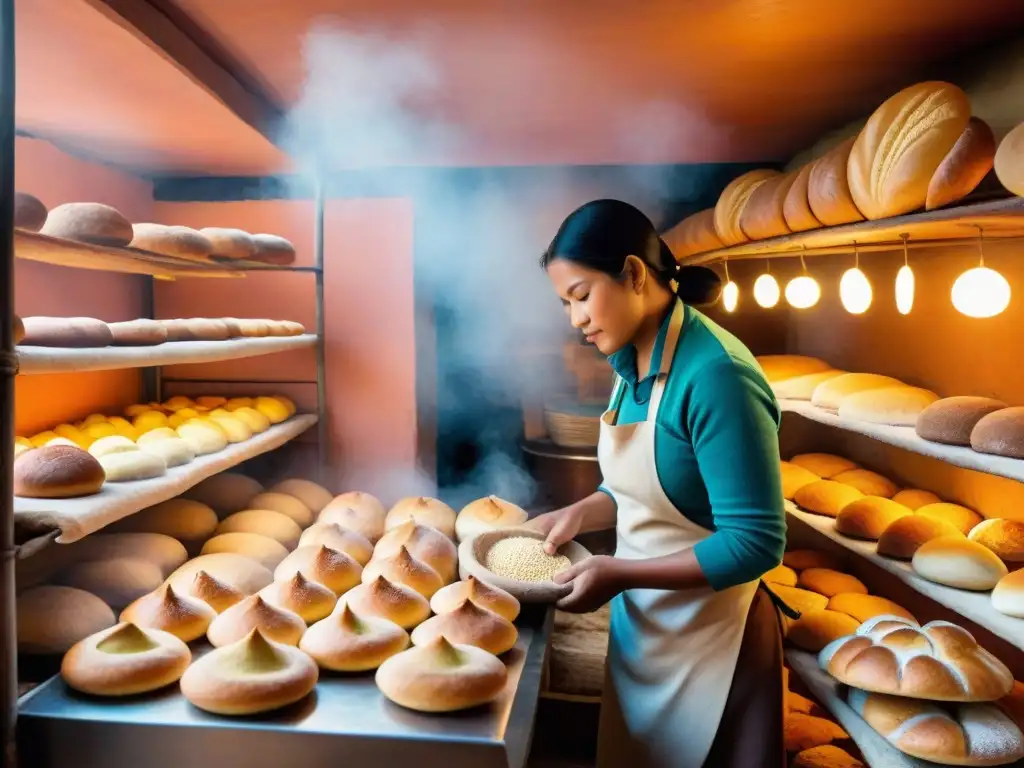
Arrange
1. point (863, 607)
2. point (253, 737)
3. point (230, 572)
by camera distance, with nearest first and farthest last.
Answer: point (253, 737)
point (230, 572)
point (863, 607)

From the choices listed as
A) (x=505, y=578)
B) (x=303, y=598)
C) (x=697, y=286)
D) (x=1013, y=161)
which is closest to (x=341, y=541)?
(x=303, y=598)

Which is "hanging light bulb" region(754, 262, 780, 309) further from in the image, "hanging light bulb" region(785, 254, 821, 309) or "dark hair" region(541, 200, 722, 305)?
"dark hair" region(541, 200, 722, 305)

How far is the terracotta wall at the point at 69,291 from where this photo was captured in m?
2.58

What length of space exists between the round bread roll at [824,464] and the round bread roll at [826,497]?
0.77ft

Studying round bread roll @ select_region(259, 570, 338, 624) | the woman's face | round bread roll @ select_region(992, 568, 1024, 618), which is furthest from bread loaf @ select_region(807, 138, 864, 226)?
round bread roll @ select_region(259, 570, 338, 624)

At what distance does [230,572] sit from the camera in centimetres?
206

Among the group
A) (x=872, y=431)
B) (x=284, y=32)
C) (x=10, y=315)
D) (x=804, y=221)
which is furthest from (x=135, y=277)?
(x=872, y=431)

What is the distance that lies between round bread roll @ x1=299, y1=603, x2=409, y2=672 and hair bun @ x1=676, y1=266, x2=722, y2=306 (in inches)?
39.3

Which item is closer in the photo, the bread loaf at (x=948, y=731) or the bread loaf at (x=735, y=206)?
the bread loaf at (x=948, y=731)

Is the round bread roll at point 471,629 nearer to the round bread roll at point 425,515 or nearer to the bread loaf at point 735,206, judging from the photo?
the round bread roll at point 425,515

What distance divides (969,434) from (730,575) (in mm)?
854

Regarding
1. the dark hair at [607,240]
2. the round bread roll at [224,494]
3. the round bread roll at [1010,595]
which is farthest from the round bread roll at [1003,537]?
the round bread roll at [224,494]

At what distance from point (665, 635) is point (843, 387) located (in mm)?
1271

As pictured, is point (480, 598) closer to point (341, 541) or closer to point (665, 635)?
point (665, 635)
